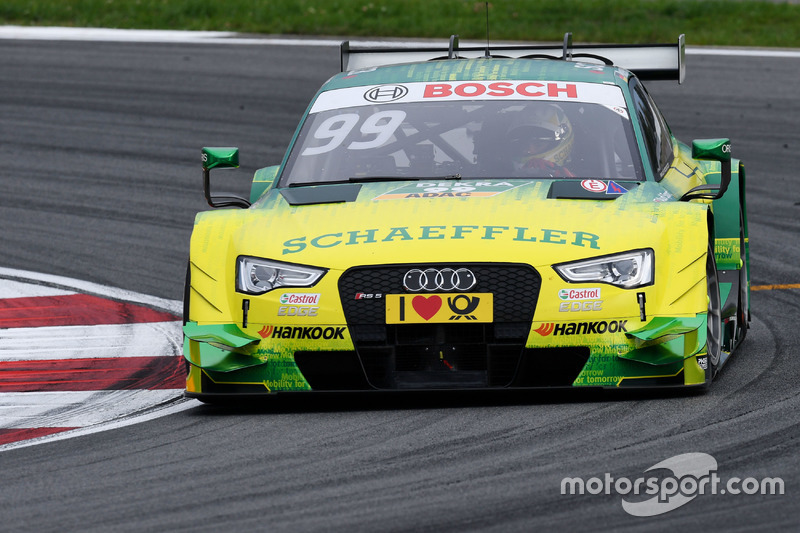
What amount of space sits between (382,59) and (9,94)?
361 inches

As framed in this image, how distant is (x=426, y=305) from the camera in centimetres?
593

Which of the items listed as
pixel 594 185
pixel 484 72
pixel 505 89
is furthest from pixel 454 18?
pixel 594 185

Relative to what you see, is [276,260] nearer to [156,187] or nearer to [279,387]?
[279,387]

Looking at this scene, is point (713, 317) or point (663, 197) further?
point (663, 197)

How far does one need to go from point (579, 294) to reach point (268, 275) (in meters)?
1.23

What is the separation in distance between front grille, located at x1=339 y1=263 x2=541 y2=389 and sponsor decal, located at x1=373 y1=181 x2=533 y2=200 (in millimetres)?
669

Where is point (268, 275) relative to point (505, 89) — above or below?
below

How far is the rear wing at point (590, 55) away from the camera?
904cm

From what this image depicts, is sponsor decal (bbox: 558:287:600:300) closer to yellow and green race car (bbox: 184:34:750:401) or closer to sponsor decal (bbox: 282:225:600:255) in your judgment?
yellow and green race car (bbox: 184:34:750:401)

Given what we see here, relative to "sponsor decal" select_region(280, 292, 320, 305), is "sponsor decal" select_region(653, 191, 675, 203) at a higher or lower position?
higher

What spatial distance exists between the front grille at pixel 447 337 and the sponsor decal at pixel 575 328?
0.23 feet

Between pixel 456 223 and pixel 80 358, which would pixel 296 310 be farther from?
pixel 80 358

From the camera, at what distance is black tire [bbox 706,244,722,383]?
6.36 meters
